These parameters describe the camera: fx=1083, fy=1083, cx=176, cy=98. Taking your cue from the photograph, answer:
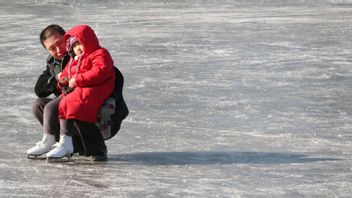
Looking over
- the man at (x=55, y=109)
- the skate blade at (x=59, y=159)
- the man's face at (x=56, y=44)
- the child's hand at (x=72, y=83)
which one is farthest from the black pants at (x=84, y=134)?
the man's face at (x=56, y=44)

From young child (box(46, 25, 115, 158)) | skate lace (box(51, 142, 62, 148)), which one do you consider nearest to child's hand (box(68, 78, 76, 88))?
young child (box(46, 25, 115, 158))

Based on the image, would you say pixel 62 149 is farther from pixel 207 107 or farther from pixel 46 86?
pixel 207 107

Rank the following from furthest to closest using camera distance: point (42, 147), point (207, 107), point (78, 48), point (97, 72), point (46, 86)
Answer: point (207, 107) < point (46, 86) < point (42, 147) < point (78, 48) < point (97, 72)

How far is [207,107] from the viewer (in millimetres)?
9898

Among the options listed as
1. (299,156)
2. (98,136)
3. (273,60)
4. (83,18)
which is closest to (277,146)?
(299,156)

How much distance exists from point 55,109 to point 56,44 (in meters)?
0.48

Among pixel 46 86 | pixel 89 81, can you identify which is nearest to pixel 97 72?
pixel 89 81

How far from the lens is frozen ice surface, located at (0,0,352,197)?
6899 mm

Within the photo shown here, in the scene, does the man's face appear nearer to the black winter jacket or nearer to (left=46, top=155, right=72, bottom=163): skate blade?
the black winter jacket

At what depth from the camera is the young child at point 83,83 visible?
732cm

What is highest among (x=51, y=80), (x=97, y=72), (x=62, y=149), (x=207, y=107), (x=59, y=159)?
(x=97, y=72)

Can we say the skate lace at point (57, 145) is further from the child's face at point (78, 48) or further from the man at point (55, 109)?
the child's face at point (78, 48)

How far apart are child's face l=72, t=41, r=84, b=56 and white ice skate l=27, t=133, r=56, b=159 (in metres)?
0.63

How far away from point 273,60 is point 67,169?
6.08 metres
